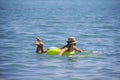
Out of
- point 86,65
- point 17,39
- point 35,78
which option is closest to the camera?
point 35,78

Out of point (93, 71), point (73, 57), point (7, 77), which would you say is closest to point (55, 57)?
point (73, 57)

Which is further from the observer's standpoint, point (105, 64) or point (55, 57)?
point (55, 57)

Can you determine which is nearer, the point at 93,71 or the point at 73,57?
the point at 93,71

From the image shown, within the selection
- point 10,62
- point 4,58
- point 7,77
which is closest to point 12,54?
point 4,58

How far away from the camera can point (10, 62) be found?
17.3 m

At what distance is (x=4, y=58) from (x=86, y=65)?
4.52 m

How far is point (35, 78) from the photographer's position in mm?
13773

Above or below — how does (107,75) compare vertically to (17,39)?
below

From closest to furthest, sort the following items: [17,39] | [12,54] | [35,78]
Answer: [35,78] → [12,54] → [17,39]

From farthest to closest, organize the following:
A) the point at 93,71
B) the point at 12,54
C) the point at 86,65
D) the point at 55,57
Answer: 1. the point at 12,54
2. the point at 55,57
3. the point at 86,65
4. the point at 93,71

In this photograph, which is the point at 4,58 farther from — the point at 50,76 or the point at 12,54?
the point at 50,76

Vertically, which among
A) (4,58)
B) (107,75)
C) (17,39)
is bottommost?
(107,75)

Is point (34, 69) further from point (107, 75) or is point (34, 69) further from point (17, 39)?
point (17, 39)

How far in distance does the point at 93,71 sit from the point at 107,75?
0.91 meters
